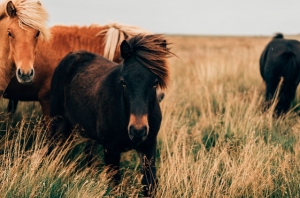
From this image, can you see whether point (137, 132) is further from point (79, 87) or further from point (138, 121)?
point (79, 87)

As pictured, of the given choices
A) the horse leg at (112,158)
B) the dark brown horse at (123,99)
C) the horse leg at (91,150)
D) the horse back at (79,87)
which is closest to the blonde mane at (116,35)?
the horse back at (79,87)

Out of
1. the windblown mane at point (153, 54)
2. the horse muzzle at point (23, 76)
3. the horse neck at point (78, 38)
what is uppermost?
the horse neck at point (78, 38)

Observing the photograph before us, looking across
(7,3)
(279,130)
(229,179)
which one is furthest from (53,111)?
(279,130)

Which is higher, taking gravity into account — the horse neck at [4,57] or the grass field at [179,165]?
the horse neck at [4,57]

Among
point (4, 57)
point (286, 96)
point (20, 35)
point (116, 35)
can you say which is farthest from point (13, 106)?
point (286, 96)

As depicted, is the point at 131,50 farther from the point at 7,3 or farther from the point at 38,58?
the point at 38,58

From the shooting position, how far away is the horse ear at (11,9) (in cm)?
318

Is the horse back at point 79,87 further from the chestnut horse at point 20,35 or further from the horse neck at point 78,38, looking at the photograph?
the horse neck at point 78,38

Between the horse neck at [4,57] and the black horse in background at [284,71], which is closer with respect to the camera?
the horse neck at [4,57]

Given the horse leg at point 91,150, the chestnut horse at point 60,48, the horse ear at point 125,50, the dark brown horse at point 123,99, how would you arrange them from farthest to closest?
the chestnut horse at point 60,48 → the horse leg at point 91,150 → the horse ear at point 125,50 → the dark brown horse at point 123,99

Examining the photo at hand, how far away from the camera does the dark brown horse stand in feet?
7.78

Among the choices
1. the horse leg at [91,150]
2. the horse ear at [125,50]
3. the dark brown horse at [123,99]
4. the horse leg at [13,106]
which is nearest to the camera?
the dark brown horse at [123,99]

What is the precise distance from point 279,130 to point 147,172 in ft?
9.27

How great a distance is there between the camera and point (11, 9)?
321 cm
